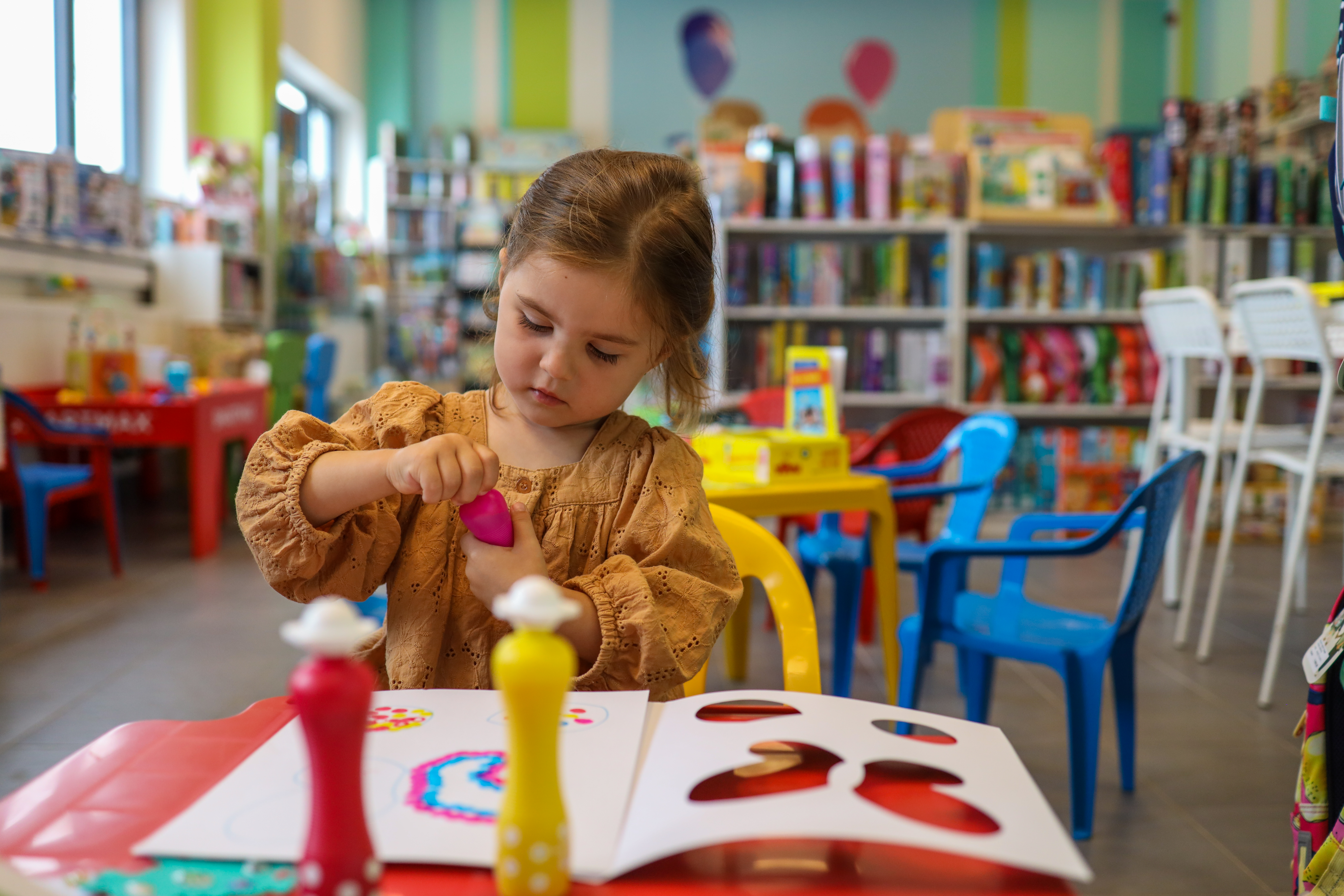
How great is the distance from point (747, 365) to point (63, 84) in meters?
3.46

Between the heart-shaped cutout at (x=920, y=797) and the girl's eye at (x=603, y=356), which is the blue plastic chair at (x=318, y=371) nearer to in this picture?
the girl's eye at (x=603, y=356)

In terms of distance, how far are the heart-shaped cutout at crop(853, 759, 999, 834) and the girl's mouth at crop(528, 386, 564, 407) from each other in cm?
47

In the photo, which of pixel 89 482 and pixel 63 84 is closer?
pixel 89 482

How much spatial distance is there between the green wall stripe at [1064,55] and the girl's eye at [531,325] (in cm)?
862

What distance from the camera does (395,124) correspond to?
861 centimetres

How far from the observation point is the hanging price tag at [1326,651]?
977mm

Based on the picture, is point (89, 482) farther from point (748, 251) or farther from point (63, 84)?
point (748, 251)

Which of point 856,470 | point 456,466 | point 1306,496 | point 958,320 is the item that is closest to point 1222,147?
point 958,320

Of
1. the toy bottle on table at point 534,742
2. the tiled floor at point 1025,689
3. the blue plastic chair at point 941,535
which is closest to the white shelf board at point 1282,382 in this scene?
the tiled floor at point 1025,689

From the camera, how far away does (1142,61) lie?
27.8 ft

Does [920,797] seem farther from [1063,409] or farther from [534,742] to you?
[1063,409]

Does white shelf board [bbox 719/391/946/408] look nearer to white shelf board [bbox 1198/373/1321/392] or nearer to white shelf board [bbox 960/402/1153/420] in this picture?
white shelf board [bbox 960/402/1153/420]

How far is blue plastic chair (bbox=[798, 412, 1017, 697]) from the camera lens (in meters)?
2.37

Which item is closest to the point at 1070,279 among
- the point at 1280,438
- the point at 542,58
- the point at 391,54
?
the point at 1280,438
